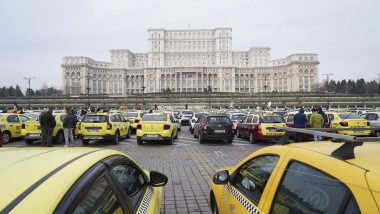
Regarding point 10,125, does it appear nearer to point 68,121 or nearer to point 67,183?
point 68,121

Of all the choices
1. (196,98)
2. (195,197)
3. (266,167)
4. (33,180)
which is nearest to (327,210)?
(266,167)

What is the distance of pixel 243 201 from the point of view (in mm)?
2479

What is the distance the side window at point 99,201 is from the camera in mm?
1567

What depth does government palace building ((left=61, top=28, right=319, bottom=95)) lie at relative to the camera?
4771 inches

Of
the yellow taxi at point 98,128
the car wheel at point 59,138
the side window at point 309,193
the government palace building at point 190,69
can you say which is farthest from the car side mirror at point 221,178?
the government palace building at point 190,69

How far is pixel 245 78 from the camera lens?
130 meters

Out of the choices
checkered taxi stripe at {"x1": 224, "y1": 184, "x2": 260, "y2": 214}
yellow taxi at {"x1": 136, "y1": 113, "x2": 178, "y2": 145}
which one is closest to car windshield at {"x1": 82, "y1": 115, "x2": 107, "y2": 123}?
yellow taxi at {"x1": 136, "y1": 113, "x2": 178, "y2": 145}

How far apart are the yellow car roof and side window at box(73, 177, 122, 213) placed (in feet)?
0.46

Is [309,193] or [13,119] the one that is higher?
[309,193]

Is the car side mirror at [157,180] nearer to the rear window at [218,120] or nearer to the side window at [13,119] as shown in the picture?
the rear window at [218,120]

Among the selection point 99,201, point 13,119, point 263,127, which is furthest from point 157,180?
point 13,119

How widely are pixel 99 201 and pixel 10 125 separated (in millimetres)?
14581

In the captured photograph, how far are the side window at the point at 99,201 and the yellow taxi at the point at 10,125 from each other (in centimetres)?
1376

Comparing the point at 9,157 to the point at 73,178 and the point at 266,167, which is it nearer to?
the point at 73,178
